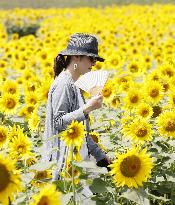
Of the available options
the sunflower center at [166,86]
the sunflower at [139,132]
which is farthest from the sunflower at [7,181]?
the sunflower center at [166,86]

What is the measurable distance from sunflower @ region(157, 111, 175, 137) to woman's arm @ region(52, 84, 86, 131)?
758 millimetres

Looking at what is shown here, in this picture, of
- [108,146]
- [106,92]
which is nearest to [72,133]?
[108,146]

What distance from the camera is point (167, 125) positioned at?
3861 mm

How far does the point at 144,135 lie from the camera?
3.75 metres

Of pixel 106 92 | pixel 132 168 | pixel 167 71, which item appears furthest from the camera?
pixel 167 71

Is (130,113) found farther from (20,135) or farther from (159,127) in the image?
(20,135)

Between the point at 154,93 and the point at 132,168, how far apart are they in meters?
2.12

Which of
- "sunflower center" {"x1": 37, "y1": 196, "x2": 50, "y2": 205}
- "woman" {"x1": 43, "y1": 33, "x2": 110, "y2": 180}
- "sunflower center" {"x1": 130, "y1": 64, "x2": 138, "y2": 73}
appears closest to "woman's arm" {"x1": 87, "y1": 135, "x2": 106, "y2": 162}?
"woman" {"x1": 43, "y1": 33, "x2": 110, "y2": 180}

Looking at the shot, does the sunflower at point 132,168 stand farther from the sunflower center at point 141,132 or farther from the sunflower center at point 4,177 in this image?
the sunflower center at point 141,132

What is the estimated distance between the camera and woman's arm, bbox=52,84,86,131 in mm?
3342

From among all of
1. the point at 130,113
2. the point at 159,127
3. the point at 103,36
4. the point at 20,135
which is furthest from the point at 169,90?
the point at 103,36

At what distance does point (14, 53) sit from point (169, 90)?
182 inches

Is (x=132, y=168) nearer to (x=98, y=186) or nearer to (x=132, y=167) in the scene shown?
(x=132, y=167)

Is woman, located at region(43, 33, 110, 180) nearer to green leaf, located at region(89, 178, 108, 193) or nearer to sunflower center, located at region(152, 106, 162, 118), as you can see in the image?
green leaf, located at region(89, 178, 108, 193)
